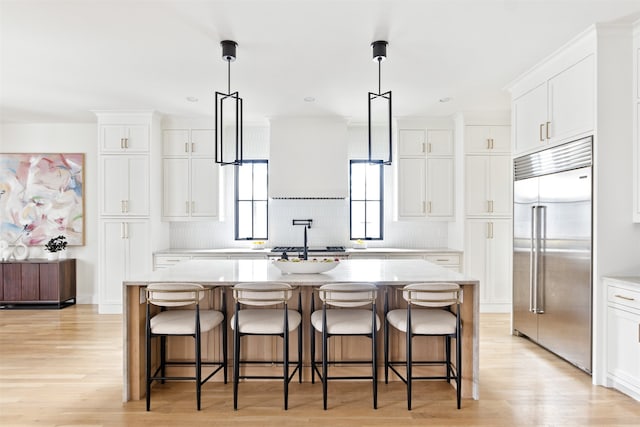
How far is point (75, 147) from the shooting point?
626cm

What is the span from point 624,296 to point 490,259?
2.64m

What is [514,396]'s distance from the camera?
3.04 m

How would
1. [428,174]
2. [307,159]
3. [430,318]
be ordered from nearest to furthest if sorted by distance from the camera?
[430,318] → [307,159] → [428,174]

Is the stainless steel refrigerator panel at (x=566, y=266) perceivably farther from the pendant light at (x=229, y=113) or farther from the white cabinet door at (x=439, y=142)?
the pendant light at (x=229, y=113)

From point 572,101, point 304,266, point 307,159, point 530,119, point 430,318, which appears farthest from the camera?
point 307,159

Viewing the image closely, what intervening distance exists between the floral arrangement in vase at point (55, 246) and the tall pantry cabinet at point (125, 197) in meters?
0.84

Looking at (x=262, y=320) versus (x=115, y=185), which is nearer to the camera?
(x=262, y=320)

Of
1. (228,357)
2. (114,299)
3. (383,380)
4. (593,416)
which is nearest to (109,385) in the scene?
(228,357)

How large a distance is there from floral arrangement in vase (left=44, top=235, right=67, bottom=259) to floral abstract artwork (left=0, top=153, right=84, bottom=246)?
144mm

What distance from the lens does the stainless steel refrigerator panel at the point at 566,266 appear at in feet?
10.9

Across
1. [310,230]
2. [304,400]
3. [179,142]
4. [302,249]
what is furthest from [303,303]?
[179,142]

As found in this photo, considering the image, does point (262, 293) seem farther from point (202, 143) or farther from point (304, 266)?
point (202, 143)

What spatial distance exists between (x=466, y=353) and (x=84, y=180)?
5.87 m

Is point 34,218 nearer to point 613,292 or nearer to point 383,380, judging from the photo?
point 383,380
